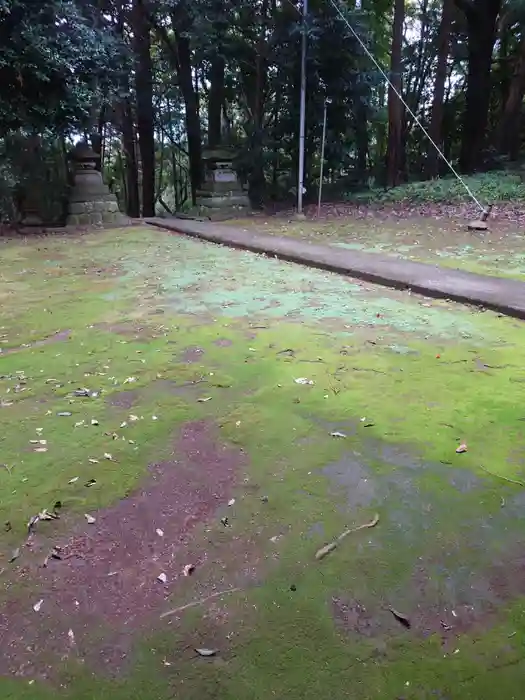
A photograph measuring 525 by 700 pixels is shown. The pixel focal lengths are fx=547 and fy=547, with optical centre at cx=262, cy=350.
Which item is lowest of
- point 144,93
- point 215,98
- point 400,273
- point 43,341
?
point 43,341

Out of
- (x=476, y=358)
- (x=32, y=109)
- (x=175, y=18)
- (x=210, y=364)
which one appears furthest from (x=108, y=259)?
(x=175, y=18)

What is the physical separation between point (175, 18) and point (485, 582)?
10464mm

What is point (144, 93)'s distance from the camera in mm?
10492

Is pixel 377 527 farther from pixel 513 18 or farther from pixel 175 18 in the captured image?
pixel 513 18

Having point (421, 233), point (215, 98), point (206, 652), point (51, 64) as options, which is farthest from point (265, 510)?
point (215, 98)

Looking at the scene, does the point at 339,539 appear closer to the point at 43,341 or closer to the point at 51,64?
the point at 43,341

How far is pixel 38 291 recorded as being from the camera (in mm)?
4305

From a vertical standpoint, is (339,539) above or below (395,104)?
below

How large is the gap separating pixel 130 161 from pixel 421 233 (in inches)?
327

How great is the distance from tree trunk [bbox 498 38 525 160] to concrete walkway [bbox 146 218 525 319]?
7.53 meters

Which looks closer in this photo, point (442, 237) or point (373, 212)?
point (442, 237)

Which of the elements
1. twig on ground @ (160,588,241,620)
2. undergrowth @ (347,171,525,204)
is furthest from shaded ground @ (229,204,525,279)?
twig on ground @ (160,588,241,620)

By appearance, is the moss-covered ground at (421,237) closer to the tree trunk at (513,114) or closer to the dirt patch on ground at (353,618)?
the dirt patch on ground at (353,618)

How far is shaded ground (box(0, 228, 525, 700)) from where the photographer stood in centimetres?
111
